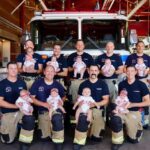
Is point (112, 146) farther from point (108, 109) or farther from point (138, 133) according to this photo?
point (108, 109)

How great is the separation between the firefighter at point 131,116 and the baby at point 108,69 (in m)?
0.42

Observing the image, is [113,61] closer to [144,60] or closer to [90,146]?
[144,60]

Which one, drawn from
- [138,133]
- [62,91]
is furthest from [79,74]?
[138,133]

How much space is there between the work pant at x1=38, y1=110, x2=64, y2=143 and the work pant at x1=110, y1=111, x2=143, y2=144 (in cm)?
73

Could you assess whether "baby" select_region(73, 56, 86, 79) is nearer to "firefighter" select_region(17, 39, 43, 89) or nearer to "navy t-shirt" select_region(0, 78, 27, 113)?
"firefighter" select_region(17, 39, 43, 89)

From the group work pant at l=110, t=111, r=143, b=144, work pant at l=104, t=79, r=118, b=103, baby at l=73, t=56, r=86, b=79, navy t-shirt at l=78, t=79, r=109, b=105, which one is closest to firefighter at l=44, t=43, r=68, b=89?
baby at l=73, t=56, r=86, b=79

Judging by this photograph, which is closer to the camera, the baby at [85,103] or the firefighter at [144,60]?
the baby at [85,103]

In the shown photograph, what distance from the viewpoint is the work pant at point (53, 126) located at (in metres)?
5.39

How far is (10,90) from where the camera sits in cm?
570

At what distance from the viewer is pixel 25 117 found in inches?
211

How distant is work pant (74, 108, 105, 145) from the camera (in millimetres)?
5383

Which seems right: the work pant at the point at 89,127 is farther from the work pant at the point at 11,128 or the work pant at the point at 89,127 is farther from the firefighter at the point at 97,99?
the work pant at the point at 11,128

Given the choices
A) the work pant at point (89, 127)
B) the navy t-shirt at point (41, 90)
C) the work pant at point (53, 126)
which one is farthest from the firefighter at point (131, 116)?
the navy t-shirt at point (41, 90)

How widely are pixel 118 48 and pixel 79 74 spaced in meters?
1.52
